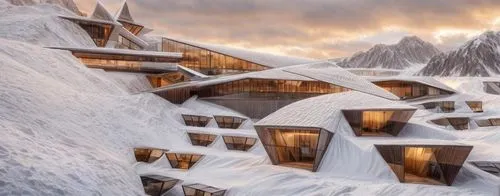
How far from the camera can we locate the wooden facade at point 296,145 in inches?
1055

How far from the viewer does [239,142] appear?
33500 mm

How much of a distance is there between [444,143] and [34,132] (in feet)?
75.1

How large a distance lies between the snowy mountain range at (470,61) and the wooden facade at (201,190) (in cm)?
16096

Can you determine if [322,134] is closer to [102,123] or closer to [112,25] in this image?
[102,123]

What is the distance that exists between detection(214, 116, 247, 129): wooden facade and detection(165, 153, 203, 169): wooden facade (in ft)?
33.9

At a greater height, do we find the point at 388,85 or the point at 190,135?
the point at 388,85

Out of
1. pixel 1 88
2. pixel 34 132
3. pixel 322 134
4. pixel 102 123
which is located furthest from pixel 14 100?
pixel 322 134

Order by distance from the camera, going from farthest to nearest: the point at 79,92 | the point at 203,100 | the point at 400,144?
1. the point at 203,100
2. the point at 79,92
3. the point at 400,144

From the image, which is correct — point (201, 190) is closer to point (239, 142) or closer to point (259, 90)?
point (239, 142)

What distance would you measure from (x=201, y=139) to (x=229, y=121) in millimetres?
5367

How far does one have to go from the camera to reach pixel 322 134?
2661 cm

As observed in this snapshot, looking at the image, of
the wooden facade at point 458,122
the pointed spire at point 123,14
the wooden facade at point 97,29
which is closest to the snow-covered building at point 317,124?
the wooden facade at point 458,122

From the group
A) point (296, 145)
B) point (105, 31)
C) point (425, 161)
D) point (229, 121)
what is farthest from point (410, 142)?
point (105, 31)

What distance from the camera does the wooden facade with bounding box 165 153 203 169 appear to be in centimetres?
2936
